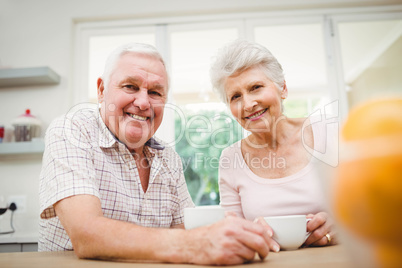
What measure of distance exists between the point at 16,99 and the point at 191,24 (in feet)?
5.27

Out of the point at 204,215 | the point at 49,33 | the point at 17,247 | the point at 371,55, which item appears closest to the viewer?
the point at 204,215

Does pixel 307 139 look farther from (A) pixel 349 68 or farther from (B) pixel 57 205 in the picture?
(A) pixel 349 68

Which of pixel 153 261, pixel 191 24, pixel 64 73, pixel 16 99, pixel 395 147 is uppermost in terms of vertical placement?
pixel 191 24

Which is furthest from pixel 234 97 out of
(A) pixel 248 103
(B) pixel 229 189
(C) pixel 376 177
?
(C) pixel 376 177

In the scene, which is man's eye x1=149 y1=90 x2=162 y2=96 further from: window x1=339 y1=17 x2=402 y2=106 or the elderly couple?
window x1=339 y1=17 x2=402 y2=106

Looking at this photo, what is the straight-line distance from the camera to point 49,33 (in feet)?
8.50

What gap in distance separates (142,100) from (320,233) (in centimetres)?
74

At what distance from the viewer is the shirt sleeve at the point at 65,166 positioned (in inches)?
30.3

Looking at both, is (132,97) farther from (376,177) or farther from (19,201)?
(19,201)

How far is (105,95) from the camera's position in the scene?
3.91 feet

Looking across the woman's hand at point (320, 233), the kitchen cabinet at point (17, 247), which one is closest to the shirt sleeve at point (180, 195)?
the woman's hand at point (320, 233)

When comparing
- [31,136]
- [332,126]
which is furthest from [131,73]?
[31,136]

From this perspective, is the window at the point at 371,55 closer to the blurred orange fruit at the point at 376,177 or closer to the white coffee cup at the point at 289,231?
the white coffee cup at the point at 289,231

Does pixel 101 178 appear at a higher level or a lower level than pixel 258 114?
lower
